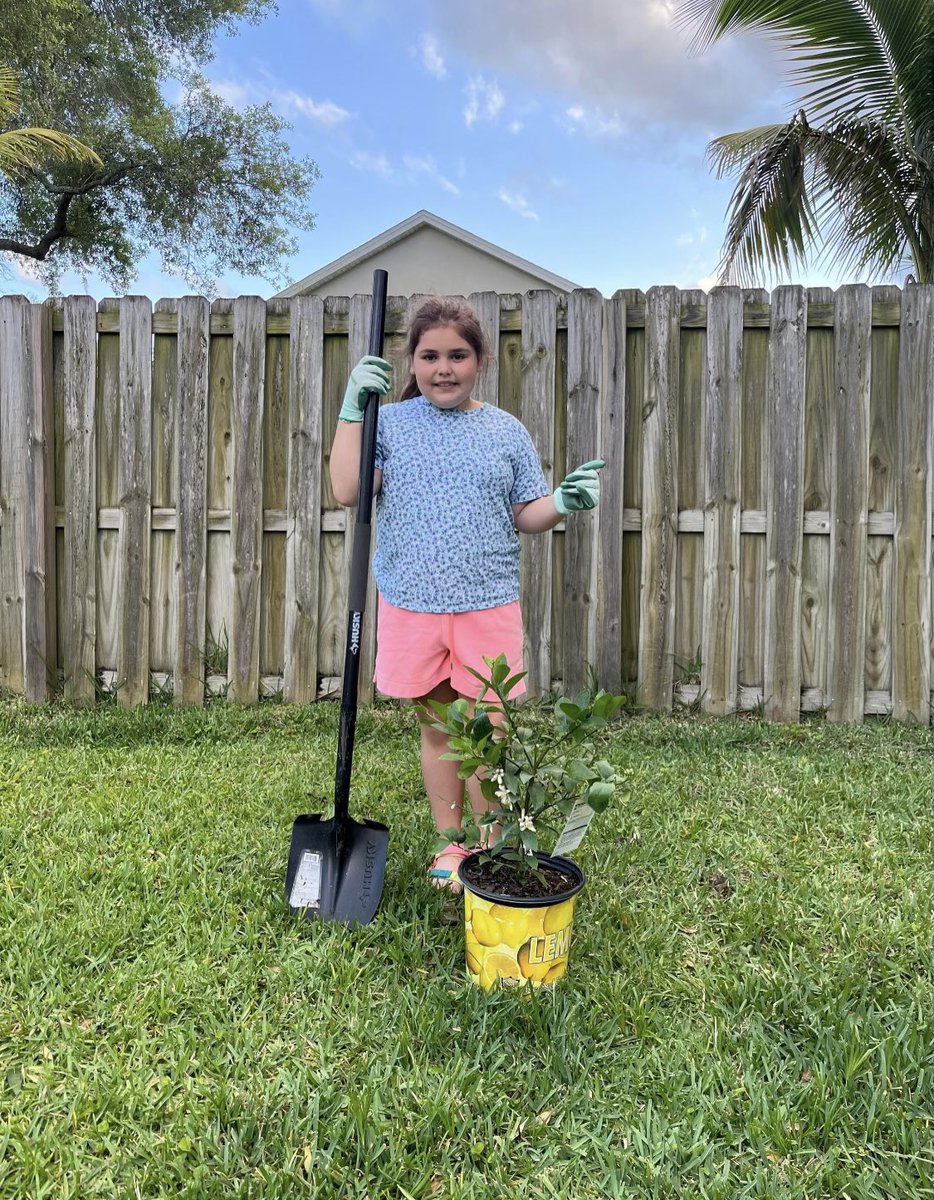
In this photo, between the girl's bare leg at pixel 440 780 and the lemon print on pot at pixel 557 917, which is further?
the girl's bare leg at pixel 440 780

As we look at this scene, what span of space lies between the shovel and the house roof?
12.7m

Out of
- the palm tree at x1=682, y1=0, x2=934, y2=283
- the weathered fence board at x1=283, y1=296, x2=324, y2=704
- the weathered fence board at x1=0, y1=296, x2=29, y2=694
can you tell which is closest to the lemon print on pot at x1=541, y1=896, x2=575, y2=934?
the weathered fence board at x1=283, y1=296, x2=324, y2=704

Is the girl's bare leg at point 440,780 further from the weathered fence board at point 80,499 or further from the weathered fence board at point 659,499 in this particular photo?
the weathered fence board at point 80,499

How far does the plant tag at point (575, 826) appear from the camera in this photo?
190 cm

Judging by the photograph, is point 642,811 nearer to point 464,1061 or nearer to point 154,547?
point 464,1061

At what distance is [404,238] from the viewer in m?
14.9

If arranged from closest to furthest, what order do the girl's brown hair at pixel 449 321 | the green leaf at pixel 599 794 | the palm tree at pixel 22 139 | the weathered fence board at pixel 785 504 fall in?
1. the green leaf at pixel 599 794
2. the girl's brown hair at pixel 449 321
3. the weathered fence board at pixel 785 504
4. the palm tree at pixel 22 139

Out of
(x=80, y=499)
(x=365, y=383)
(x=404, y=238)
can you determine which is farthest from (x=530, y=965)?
(x=404, y=238)

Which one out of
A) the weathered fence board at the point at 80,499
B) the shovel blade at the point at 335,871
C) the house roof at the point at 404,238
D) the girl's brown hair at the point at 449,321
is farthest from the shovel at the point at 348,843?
the house roof at the point at 404,238

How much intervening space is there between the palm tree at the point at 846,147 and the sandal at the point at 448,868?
25.5 feet

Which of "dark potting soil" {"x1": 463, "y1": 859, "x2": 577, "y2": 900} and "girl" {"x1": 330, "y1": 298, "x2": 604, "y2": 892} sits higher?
"girl" {"x1": 330, "y1": 298, "x2": 604, "y2": 892}

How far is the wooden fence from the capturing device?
4.04 meters

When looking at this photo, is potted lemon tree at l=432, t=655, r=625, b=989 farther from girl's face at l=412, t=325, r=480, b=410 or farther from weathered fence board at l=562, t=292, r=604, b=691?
weathered fence board at l=562, t=292, r=604, b=691

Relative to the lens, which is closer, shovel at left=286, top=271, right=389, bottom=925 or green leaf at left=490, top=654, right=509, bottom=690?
green leaf at left=490, top=654, right=509, bottom=690
